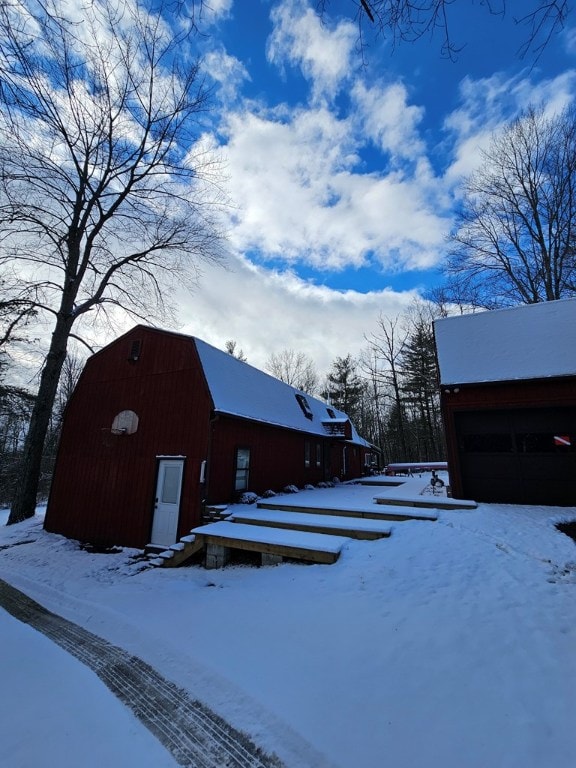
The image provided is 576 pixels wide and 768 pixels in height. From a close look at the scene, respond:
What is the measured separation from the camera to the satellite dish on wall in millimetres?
10773

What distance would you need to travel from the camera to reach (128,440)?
424 inches

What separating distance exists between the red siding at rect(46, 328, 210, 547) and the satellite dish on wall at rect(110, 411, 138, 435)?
0.19m

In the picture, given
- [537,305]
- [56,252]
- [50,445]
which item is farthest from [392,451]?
[56,252]

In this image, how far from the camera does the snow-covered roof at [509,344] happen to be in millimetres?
9703

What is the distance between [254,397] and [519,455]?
27.7ft

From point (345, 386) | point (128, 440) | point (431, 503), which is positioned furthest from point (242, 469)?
point (345, 386)

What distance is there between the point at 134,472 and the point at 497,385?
11.1 metres

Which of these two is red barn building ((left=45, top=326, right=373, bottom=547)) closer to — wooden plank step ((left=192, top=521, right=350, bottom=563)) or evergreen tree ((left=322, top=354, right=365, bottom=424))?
wooden plank step ((left=192, top=521, right=350, bottom=563))

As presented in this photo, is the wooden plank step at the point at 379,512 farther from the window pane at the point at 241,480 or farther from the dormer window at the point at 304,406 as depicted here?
the dormer window at the point at 304,406

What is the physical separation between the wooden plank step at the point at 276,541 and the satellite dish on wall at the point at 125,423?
182 inches

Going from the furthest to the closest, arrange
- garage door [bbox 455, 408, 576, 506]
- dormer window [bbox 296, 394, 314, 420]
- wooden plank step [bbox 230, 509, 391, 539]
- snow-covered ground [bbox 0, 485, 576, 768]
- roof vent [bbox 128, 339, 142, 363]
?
1. dormer window [bbox 296, 394, 314, 420]
2. roof vent [bbox 128, 339, 142, 363]
3. garage door [bbox 455, 408, 576, 506]
4. wooden plank step [bbox 230, 509, 391, 539]
5. snow-covered ground [bbox 0, 485, 576, 768]

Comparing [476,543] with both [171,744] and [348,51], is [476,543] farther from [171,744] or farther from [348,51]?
[348,51]

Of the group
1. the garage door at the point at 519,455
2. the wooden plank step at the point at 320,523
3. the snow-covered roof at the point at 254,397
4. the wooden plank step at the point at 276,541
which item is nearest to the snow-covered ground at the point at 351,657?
the wooden plank step at the point at 276,541

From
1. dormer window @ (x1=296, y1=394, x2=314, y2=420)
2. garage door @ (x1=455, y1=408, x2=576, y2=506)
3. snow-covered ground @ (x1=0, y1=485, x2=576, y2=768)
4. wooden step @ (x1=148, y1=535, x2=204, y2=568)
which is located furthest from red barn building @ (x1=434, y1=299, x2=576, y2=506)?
dormer window @ (x1=296, y1=394, x2=314, y2=420)
